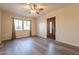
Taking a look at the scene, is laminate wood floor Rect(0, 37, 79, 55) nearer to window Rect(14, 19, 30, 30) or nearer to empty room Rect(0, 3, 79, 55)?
empty room Rect(0, 3, 79, 55)

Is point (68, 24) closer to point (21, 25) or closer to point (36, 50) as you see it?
point (36, 50)

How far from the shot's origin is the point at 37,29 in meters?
12.5

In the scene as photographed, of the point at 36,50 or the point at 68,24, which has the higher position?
the point at 68,24

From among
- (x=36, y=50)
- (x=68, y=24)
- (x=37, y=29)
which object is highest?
(x=68, y=24)

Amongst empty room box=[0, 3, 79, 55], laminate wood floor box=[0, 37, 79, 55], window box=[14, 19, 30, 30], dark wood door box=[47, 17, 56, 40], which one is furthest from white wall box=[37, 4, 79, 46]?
window box=[14, 19, 30, 30]

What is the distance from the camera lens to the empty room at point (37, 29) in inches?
208

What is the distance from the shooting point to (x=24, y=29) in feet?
38.3

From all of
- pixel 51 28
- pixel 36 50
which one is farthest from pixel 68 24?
pixel 36 50

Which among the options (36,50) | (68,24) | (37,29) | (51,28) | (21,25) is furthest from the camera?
(37,29)

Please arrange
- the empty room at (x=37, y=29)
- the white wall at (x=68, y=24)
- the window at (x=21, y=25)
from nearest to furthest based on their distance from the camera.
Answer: the empty room at (x=37, y=29)
the white wall at (x=68, y=24)
the window at (x=21, y=25)

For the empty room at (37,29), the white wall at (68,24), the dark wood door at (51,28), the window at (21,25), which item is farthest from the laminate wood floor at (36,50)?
the window at (21,25)

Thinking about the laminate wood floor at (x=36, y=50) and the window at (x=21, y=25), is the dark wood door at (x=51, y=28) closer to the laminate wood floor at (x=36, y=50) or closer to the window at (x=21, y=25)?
the laminate wood floor at (x=36, y=50)

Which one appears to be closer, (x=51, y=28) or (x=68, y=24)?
(x=68, y=24)
